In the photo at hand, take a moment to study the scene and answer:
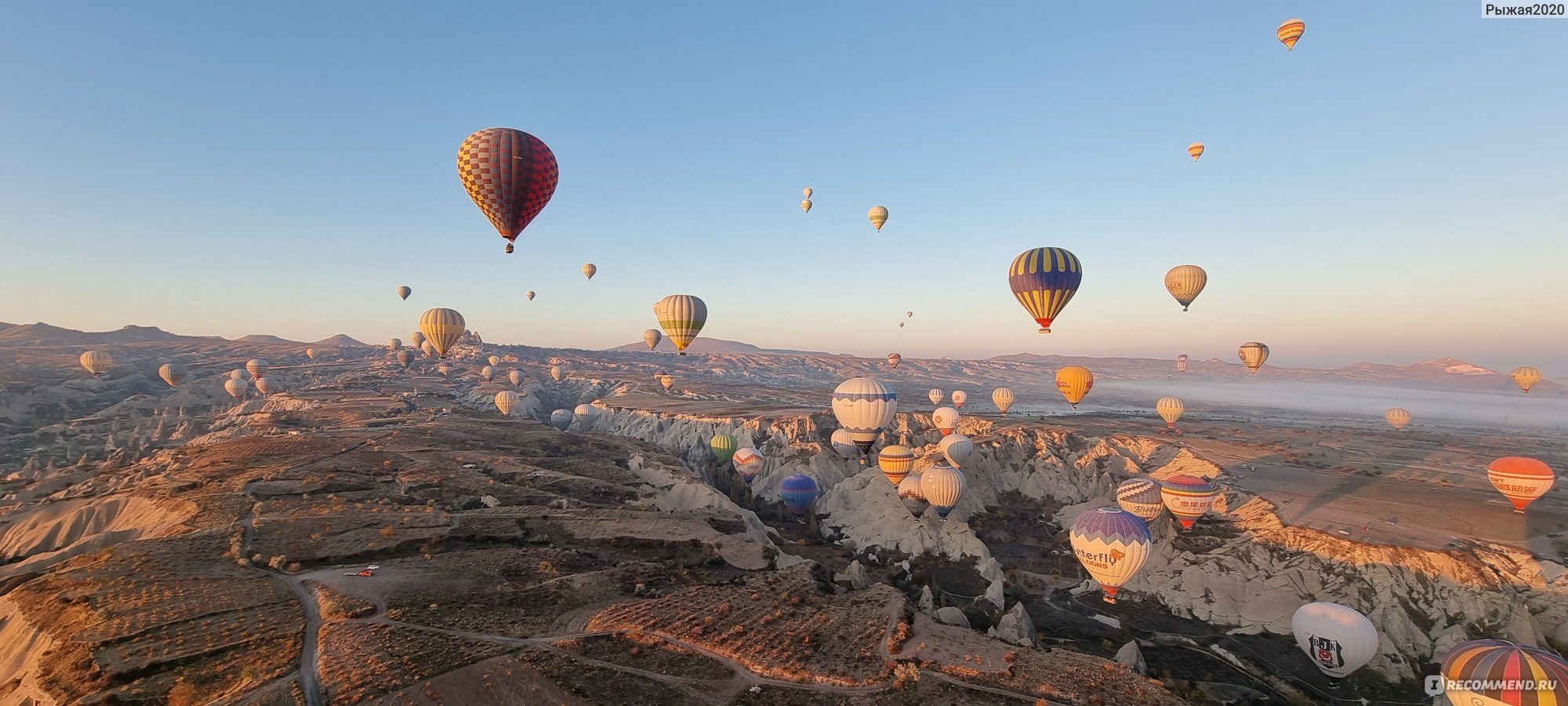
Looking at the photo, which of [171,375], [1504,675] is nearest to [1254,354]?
[1504,675]

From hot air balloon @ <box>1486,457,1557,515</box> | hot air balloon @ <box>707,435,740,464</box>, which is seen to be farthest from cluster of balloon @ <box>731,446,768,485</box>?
hot air balloon @ <box>1486,457,1557,515</box>

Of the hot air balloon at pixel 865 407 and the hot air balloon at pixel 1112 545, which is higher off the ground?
the hot air balloon at pixel 865 407

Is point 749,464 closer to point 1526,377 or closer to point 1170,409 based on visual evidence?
point 1170,409

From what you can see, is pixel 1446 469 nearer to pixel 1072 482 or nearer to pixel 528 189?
pixel 1072 482

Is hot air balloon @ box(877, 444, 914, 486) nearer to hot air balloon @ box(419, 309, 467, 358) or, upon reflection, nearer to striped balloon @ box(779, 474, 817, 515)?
striped balloon @ box(779, 474, 817, 515)

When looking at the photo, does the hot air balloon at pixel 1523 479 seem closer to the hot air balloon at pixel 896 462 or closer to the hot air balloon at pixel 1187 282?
the hot air balloon at pixel 1187 282

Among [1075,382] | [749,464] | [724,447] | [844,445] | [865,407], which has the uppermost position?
[1075,382]

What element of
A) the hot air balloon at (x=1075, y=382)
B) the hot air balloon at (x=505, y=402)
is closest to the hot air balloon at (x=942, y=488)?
the hot air balloon at (x=1075, y=382)
